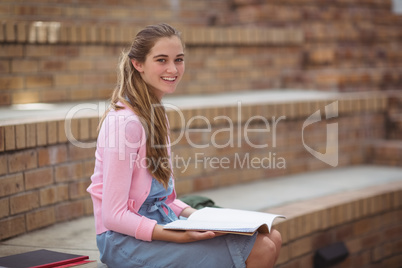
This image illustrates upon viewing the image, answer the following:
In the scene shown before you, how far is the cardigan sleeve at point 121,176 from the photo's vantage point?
230cm

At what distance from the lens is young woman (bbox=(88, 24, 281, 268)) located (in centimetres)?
233

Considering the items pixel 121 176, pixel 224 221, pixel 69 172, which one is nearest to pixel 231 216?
Result: pixel 224 221

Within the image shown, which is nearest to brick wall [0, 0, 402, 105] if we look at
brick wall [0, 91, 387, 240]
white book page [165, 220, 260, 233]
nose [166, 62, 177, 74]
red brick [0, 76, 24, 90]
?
red brick [0, 76, 24, 90]

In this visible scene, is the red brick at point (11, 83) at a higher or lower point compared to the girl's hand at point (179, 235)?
higher

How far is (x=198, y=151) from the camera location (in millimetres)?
4262

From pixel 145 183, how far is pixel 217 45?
3572 mm

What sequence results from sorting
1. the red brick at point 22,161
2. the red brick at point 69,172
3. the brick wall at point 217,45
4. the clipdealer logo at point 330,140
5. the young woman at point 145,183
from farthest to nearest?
the clipdealer logo at point 330,140 < the brick wall at point 217,45 < the red brick at point 69,172 < the red brick at point 22,161 < the young woman at point 145,183

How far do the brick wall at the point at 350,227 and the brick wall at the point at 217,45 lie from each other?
68.6 inches

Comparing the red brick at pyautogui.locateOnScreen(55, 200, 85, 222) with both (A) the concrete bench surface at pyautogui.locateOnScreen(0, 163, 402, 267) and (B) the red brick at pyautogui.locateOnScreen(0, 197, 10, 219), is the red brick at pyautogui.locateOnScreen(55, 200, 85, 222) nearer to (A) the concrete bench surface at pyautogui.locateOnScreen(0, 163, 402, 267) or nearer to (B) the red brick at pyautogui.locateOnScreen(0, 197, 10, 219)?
(A) the concrete bench surface at pyautogui.locateOnScreen(0, 163, 402, 267)

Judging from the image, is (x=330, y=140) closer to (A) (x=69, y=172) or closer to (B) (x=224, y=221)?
(A) (x=69, y=172)

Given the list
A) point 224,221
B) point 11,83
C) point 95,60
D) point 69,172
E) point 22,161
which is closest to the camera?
point 224,221

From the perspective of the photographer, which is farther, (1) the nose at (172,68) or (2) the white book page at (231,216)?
(1) the nose at (172,68)

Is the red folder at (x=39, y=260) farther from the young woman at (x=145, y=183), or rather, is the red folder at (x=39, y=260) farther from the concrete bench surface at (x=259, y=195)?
the concrete bench surface at (x=259, y=195)

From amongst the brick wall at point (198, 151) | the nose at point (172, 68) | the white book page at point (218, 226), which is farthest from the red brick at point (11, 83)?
the white book page at point (218, 226)
